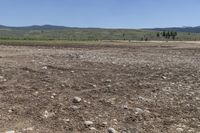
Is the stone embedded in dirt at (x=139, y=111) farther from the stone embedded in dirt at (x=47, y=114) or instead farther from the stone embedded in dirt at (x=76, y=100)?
the stone embedded in dirt at (x=47, y=114)

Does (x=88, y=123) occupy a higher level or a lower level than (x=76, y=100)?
lower

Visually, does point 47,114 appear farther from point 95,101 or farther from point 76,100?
point 95,101

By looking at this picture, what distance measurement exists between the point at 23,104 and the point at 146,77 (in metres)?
4.76

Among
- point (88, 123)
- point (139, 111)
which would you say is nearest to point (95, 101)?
point (139, 111)

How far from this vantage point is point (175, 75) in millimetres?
12148

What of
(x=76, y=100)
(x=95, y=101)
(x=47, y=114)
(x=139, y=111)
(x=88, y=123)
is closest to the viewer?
(x=88, y=123)

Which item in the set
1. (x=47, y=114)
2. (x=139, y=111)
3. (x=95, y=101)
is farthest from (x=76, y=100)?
(x=139, y=111)

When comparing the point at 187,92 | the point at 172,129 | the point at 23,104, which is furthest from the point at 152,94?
the point at 23,104

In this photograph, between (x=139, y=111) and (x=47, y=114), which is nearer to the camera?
(x=47, y=114)

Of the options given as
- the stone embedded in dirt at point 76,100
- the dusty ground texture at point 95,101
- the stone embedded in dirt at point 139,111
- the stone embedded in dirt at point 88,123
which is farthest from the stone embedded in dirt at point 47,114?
the stone embedded in dirt at point 139,111

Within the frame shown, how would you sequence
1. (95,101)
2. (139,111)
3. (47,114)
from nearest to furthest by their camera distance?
1. (47,114)
2. (139,111)
3. (95,101)

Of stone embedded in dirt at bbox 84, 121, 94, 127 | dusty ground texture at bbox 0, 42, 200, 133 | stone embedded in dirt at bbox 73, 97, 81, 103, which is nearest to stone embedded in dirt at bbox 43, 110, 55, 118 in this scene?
dusty ground texture at bbox 0, 42, 200, 133

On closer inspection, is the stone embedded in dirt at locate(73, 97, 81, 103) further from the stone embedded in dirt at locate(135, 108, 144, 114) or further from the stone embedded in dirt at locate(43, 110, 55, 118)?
the stone embedded in dirt at locate(135, 108, 144, 114)

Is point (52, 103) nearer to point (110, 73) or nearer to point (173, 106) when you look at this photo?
point (173, 106)
